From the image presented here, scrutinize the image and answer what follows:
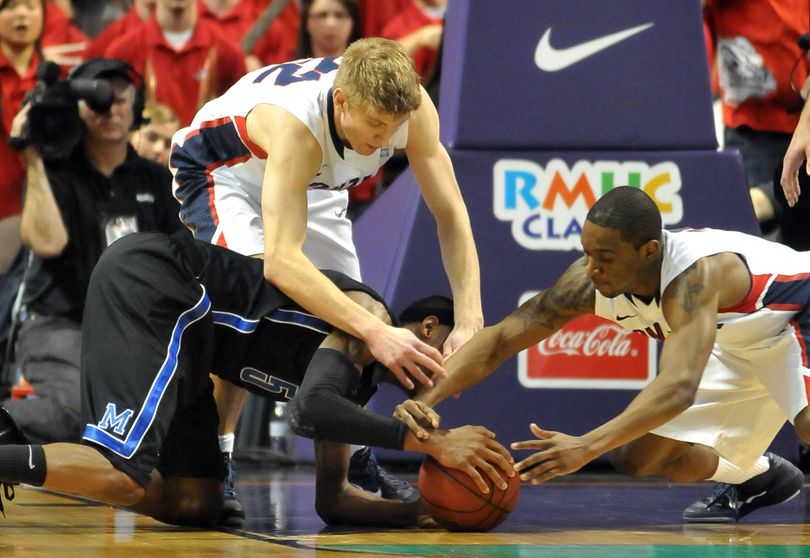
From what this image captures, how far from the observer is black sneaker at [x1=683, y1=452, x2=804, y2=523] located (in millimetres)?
5238

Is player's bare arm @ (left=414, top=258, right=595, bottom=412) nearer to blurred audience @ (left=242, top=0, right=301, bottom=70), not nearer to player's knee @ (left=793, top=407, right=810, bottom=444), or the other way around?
player's knee @ (left=793, top=407, right=810, bottom=444)

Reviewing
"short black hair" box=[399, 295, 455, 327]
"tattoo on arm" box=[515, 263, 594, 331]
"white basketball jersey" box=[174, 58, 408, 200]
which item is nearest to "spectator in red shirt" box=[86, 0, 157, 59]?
"white basketball jersey" box=[174, 58, 408, 200]

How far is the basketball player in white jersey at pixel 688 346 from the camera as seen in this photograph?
4406 mm

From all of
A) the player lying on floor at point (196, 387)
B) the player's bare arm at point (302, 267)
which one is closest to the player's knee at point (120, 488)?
the player lying on floor at point (196, 387)

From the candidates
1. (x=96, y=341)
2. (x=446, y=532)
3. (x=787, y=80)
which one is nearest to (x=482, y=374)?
(x=446, y=532)

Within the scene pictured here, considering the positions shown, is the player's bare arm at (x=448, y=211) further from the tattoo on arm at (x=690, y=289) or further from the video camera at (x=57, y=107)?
the video camera at (x=57, y=107)

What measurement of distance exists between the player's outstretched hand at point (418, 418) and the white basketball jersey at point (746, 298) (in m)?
0.80

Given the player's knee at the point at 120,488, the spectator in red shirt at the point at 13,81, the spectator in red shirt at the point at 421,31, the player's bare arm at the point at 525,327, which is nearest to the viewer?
the player's knee at the point at 120,488

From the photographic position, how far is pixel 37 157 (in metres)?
6.70

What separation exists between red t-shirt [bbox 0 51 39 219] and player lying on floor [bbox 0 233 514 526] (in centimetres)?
340

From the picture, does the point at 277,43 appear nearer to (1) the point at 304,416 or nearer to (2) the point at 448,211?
(2) the point at 448,211

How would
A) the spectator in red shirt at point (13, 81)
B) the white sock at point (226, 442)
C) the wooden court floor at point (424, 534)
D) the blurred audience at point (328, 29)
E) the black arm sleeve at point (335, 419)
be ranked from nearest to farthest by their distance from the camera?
the wooden court floor at point (424, 534) → the black arm sleeve at point (335, 419) → the white sock at point (226, 442) → the spectator in red shirt at point (13, 81) → the blurred audience at point (328, 29)

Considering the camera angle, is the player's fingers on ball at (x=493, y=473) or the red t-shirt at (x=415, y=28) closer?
the player's fingers on ball at (x=493, y=473)

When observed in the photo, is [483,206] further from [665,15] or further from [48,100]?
[48,100]
